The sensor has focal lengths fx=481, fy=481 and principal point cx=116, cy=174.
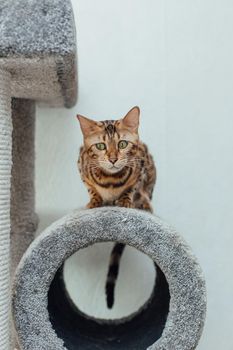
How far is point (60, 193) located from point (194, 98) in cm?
44

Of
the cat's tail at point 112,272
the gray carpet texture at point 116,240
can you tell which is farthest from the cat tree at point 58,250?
the cat's tail at point 112,272

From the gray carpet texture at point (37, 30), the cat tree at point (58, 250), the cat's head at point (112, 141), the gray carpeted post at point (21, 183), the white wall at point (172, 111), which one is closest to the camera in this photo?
the gray carpet texture at point (37, 30)

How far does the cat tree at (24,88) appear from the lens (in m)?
0.71

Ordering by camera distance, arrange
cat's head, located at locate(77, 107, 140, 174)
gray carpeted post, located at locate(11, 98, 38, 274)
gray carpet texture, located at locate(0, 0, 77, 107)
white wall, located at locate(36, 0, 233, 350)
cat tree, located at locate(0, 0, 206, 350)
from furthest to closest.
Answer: white wall, located at locate(36, 0, 233, 350) < gray carpeted post, located at locate(11, 98, 38, 274) < cat's head, located at locate(77, 107, 140, 174) < cat tree, located at locate(0, 0, 206, 350) < gray carpet texture, located at locate(0, 0, 77, 107)

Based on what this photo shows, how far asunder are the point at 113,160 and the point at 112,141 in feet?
0.13

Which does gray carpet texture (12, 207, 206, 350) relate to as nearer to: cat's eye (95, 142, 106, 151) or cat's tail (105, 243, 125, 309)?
cat's eye (95, 142, 106, 151)

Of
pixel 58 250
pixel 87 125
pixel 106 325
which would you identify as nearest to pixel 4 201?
pixel 58 250

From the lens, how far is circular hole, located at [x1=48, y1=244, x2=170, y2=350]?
995 mm

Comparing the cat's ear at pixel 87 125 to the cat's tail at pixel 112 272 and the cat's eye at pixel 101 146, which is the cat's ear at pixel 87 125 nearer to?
the cat's eye at pixel 101 146

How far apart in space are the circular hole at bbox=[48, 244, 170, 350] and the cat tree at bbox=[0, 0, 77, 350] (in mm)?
133

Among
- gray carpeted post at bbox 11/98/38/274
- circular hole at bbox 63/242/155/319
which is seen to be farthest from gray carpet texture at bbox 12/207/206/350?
circular hole at bbox 63/242/155/319

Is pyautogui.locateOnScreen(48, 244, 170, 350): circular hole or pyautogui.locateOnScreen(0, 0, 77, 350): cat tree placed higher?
pyautogui.locateOnScreen(0, 0, 77, 350): cat tree

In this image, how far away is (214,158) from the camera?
4.21 feet

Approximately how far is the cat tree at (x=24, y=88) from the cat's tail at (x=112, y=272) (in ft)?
0.72
